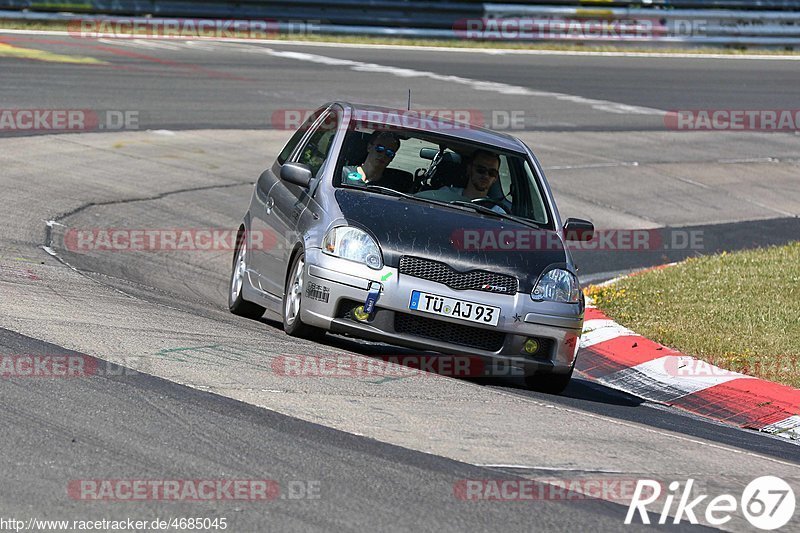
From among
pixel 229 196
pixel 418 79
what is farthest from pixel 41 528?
pixel 418 79

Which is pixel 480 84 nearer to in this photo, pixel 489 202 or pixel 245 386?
pixel 489 202

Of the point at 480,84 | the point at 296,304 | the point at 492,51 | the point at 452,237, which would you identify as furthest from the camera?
the point at 492,51

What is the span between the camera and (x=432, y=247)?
786cm

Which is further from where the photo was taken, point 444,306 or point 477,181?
point 477,181

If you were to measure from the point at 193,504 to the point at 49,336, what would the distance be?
2.54 metres

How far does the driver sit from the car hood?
0.24m

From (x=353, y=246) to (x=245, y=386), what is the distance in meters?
1.50

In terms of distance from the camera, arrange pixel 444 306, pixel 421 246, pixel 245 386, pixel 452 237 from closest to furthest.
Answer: pixel 245 386 → pixel 444 306 → pixel 421 246 → pixel 452 237

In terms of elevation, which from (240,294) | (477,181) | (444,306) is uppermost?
(477,181)

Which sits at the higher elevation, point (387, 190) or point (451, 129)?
point (451, 129)

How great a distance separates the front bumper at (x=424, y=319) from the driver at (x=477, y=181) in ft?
3.51

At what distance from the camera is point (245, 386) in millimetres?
6672

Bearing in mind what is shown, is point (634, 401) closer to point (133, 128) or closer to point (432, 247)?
point (432, 247)

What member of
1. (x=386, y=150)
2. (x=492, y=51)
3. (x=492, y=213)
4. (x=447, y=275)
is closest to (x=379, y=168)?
(x=386, y=150)
